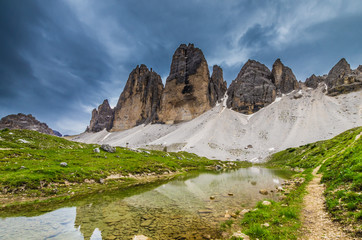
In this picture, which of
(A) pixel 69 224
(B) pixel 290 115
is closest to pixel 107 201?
(A) pixel 69 224

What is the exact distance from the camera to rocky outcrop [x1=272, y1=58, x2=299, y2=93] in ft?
570

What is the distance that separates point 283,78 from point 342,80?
48.8 meters

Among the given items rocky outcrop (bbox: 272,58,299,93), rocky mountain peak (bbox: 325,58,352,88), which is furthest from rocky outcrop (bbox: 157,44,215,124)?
rocky mountain peak (bbox: 325,58,352,88)

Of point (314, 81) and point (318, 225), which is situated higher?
point (314, 81)

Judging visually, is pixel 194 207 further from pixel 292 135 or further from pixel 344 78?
pixel 344 78

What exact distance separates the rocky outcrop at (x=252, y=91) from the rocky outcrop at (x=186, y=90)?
89.4 feet

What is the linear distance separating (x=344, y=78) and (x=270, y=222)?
19385 centimetres

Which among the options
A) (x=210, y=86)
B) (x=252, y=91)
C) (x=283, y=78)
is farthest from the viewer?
(x=210, y=86)

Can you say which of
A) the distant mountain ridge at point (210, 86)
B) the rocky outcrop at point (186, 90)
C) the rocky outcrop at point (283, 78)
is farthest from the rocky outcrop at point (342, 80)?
the rocky outcrop at point (186, 90)

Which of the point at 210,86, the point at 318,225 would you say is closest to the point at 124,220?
the point at 318,225

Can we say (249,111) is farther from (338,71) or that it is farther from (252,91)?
(338,71)

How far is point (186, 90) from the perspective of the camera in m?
174

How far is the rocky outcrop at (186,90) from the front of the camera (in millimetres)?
169125

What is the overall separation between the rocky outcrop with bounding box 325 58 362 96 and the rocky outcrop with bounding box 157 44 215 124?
108 m
